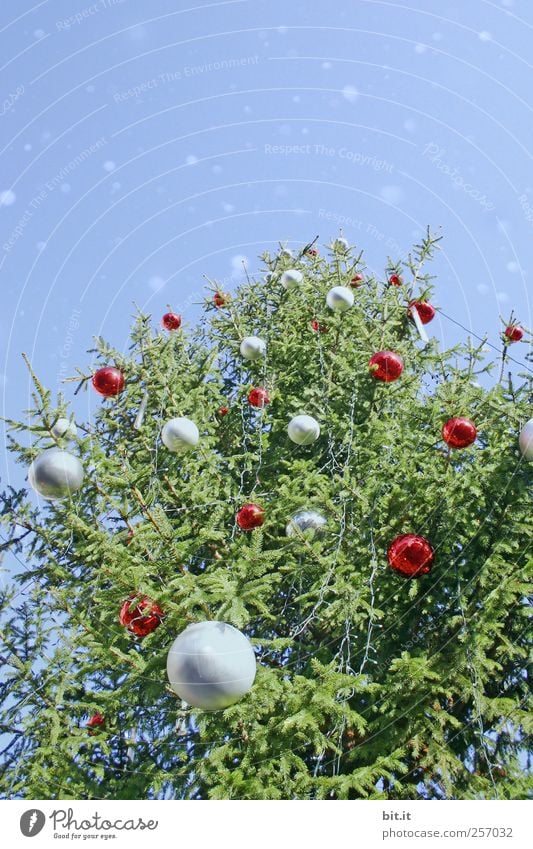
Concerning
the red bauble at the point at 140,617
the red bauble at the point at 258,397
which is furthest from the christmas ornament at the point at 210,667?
the red bauble at the point at 258,397

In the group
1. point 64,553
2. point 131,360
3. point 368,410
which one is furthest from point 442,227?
point 64,553

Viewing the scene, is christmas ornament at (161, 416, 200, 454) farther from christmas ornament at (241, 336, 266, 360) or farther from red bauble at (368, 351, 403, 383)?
red bauble at (368, 351, 403, 383)

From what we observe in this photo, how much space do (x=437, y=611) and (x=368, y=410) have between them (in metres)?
2.14

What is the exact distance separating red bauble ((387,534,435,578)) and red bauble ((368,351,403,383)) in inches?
62.5

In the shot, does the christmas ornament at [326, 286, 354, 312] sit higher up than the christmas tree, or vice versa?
the christmas ornament at [326, 286, 354, 312]

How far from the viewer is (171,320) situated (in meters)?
7.31

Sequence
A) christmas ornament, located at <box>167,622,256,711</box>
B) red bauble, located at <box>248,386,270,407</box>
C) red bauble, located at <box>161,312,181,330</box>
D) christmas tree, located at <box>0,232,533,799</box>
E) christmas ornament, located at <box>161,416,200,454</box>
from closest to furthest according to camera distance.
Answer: christmas ornament, located at <box>167,622,256,711</box> < christmas tree, located at <box>0,232,533,799</box> < christmas ornament, located at <box>161,416,200,454</box> < red bauble, located at <box>248,386,270,407</box> < red bauble, located at <box>161,312,181,330</box>

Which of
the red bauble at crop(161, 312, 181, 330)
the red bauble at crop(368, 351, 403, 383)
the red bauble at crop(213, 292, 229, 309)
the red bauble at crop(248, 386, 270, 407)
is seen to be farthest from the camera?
the red bauble at crop(213, 292, 229, 309)

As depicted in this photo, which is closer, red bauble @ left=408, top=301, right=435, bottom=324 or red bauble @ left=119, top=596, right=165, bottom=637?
red bauble @ left=119, top=596, right=165, bottom=637

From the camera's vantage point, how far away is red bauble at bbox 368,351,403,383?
536cm

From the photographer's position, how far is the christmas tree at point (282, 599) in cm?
397

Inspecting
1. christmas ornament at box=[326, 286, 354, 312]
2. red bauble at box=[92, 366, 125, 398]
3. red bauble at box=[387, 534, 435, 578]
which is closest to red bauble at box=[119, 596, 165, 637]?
red bauble at box=[387, 534, 435, 578]

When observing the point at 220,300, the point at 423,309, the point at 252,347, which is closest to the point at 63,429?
the point at 252,347

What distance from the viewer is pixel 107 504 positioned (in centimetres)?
510
